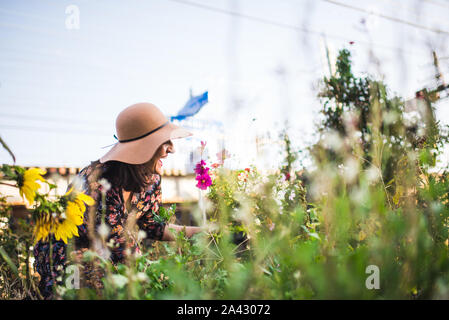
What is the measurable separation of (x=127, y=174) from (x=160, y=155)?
19 cm

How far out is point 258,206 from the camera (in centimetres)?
50

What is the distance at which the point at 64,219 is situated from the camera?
51 cm

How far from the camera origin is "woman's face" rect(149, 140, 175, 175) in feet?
3.95

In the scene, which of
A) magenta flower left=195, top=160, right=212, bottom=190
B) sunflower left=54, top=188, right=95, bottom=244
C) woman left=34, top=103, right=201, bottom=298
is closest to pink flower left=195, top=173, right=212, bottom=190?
magenta flower left=195, top=160, right=212, bottom=190

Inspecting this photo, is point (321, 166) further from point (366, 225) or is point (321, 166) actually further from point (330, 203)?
point (366, 225)

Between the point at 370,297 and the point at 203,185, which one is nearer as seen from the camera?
Result: the point at 370,297

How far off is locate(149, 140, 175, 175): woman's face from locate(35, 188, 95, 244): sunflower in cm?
70

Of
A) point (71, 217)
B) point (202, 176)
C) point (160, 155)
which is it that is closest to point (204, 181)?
point (202, 176)

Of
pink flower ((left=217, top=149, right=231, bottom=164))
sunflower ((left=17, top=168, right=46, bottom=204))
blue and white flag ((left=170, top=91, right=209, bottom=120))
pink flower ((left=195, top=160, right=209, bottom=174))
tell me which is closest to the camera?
sunflower ((left=17, top=168, right=46, bottom=204))

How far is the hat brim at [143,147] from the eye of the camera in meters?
1.15

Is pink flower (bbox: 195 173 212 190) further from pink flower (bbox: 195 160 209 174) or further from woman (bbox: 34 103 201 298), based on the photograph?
woman (bbox: 34 103 201 298)

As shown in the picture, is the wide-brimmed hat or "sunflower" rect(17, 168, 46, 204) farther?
the wide-brimmed hat
